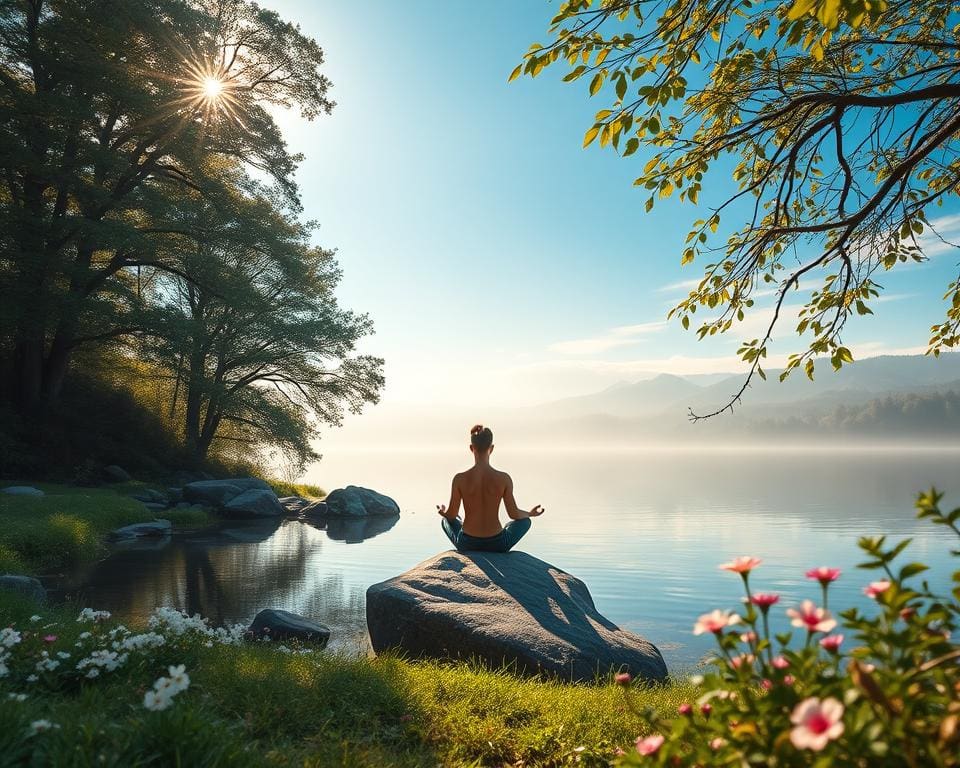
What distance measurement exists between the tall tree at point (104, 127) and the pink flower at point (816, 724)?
1000 inches

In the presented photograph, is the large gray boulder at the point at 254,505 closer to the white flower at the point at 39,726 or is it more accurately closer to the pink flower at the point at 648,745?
the white flower at the point at 39,726

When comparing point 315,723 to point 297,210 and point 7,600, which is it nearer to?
point 7,600

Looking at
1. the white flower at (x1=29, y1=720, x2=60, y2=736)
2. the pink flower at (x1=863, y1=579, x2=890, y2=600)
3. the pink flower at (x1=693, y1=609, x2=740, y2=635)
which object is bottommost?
the white flower at (x1=29, y1=720, x2=60, y2=736)

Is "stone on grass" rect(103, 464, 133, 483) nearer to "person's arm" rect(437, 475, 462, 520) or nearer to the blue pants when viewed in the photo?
"person's arm" rect(437, 475, 462, 520)

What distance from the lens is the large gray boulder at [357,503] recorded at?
1193 inches

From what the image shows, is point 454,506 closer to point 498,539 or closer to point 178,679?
point 498,539

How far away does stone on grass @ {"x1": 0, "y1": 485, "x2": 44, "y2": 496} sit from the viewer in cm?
1940

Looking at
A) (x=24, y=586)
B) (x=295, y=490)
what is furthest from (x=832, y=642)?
(x=295, y=490)

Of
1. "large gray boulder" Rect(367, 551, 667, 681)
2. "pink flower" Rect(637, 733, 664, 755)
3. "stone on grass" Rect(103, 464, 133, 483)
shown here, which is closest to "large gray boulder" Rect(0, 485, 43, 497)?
"stone on grass" Rect(103, 464, 133, 483)

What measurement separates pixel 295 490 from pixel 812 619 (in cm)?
3823

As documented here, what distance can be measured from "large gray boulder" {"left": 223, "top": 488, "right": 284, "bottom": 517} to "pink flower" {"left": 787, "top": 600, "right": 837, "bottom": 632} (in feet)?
90.7

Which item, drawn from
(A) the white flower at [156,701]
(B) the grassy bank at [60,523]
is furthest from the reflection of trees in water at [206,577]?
(A) the white flower at [156,701]

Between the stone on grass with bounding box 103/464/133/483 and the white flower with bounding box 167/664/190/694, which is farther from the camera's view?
the stone on grass with bounding box 103/464/133/483

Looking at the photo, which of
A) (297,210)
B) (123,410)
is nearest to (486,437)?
(297,210)
